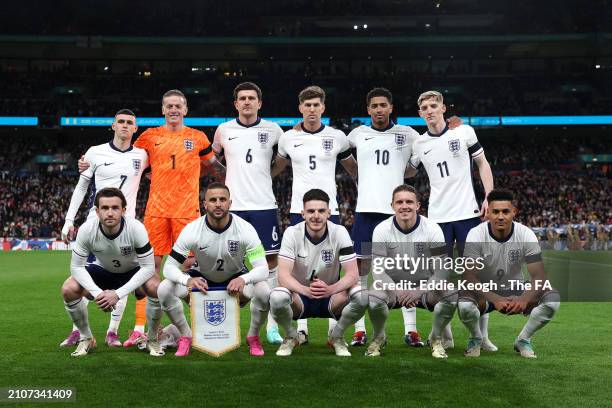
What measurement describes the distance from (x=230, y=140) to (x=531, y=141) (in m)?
36.5

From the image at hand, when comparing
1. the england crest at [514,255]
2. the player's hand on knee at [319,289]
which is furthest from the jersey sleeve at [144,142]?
the england crest at [514,255]

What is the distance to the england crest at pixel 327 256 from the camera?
5902mm

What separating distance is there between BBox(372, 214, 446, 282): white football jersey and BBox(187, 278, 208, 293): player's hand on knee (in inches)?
60.8

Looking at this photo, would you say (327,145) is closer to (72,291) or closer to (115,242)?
(115,242)

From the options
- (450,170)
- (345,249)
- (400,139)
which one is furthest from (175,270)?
(450,170)

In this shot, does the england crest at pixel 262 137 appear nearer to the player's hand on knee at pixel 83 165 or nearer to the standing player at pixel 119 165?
the standing player at pixel 119 165

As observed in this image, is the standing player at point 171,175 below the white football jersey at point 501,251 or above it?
above

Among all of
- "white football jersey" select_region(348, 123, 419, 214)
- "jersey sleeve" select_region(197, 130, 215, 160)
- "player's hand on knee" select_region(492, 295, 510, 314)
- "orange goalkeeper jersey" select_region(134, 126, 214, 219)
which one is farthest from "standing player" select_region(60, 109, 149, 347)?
"player's hand on knee" select_region(492, 295, 510, 314)

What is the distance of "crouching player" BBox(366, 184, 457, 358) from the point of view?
Result: 5.69 meters

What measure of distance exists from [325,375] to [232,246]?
149 cm

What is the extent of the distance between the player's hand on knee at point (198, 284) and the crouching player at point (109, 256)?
0.61 metres

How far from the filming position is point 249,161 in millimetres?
6980

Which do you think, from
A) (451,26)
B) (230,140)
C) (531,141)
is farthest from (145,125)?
(230,140)

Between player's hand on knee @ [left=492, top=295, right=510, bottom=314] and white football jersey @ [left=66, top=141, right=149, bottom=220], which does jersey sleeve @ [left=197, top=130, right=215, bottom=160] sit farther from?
Answer: player's hand on knee @ [left=492, top=295, right=510, bottom=314]
